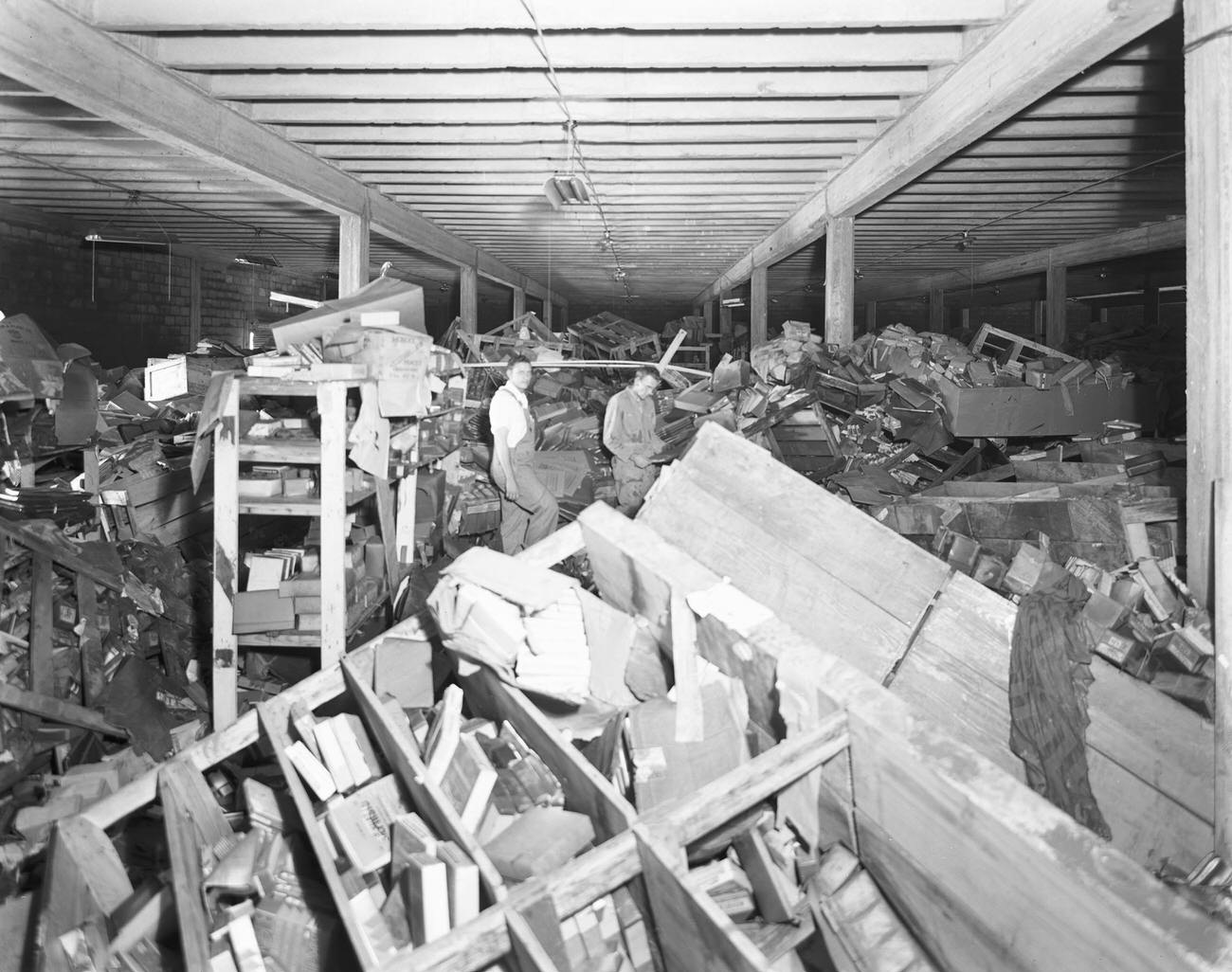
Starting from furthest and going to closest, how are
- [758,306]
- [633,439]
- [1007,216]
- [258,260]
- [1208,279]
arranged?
[258,260], [758,306], [1007,216], [633,439], [1208,279]

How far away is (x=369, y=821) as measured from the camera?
92.3 inches

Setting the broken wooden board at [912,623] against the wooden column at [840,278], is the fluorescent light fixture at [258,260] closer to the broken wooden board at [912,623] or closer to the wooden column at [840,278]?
the wooden column at [840,278]

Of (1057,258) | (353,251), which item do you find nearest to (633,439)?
(353,251)

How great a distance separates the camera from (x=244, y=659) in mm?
4781

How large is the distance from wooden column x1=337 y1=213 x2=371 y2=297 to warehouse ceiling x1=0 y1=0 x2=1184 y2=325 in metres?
0.40

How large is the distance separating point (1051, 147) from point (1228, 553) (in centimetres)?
607

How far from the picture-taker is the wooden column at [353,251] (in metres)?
8.23

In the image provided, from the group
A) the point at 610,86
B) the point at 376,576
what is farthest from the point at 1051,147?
the point at 376,576

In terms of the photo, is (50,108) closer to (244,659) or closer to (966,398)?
(244,659)

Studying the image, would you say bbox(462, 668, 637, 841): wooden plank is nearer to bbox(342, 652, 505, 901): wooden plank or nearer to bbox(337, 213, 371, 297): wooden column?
bbox(342, 652, 505, 901): wooden plank

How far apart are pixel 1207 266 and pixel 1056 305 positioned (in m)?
11.5

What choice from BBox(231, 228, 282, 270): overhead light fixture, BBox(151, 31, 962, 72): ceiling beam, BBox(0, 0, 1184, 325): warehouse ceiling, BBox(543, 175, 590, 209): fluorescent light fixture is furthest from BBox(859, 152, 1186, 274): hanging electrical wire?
BBox(231, 228, 282, 270): overhead light fixture

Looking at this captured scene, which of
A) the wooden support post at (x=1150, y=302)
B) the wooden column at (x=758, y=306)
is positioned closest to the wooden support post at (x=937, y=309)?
the wooden support post at (x=1150, y=302)

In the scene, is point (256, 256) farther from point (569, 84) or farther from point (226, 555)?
point (226, 555)
